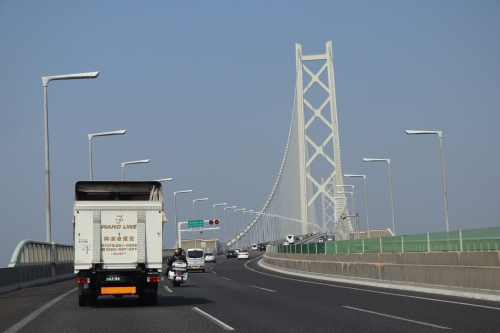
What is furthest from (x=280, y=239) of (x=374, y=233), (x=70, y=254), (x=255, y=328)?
(x=255, y=328)

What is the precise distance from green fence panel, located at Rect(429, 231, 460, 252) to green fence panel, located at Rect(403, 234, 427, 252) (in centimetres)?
58

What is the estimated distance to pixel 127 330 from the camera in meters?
12.7

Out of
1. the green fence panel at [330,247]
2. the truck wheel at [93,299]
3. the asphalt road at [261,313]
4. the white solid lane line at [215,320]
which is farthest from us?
the green fence panel at [330,247]

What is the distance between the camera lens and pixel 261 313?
1589 cm

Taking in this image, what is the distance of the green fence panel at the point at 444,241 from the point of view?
21.7m

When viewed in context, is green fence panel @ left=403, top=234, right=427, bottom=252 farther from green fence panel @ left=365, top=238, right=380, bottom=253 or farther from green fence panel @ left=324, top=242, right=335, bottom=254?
green fence panel @ left=324, top=242, right=335, bottom=254

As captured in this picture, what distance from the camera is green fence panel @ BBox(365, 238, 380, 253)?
1145 inches

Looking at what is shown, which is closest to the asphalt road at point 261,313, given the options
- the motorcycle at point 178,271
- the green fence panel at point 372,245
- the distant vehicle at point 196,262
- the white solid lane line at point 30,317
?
the white solid lane line at point 30,317

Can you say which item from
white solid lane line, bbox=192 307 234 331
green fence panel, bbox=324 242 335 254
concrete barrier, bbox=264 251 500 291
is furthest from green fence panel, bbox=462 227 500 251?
green fence panel, bbox=324 242 335 254

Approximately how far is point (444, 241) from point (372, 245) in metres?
7.15

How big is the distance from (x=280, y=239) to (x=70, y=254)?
91.3 m

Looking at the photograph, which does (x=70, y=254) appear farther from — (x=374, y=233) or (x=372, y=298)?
(x=374, y=233)

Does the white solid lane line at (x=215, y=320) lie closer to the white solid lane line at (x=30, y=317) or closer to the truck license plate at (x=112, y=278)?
the truck license plate at (x=112, y=278)

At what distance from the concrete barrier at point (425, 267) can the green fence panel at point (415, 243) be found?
0.26 m
